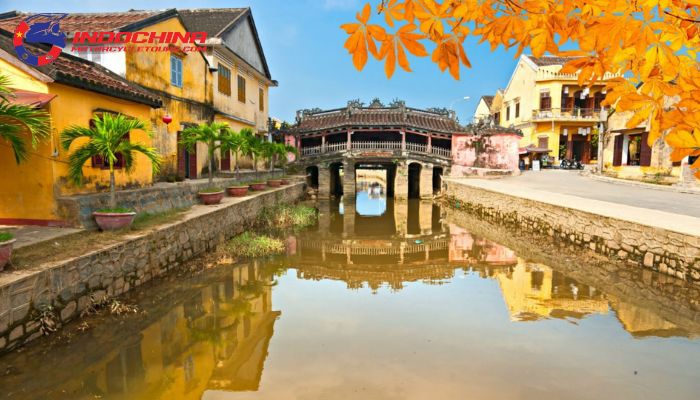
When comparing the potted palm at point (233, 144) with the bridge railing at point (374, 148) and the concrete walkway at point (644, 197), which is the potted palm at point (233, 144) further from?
the bridge railing at point (374, 148)

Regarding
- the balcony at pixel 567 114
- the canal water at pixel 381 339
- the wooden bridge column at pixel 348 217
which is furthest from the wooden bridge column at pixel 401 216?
the balcony at pixel 567 114

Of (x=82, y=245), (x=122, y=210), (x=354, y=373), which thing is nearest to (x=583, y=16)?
(x=354, y=373)

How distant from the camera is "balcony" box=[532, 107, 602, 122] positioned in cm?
3328

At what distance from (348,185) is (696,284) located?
21.7 meters

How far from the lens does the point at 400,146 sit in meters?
29.2

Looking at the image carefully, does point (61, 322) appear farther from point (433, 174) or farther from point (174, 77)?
point (433, 174)

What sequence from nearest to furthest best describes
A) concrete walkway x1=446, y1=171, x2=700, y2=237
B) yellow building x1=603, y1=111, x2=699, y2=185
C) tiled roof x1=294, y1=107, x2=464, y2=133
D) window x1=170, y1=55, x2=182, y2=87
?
Answer: concrete walkway x1=446, y1=171, x2=700, y2=237 < window x1=170, y1=55, x2=182, y2=87 < yellow building x1=603, y1=111, x2=699, y2=185 < tiled roof x1=294, y1=107, x2=464, y2=133

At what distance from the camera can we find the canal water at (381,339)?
473 centimetres

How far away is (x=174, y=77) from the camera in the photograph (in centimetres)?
1427

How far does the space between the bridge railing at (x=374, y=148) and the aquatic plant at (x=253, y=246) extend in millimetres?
17079

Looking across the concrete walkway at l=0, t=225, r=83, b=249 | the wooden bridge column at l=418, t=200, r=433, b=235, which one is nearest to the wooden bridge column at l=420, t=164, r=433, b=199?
the wooden bridge column at l=418, t=200, r=433, b=235

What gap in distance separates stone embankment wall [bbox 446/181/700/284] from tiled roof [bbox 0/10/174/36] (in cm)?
1424

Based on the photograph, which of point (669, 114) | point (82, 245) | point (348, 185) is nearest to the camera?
point (669, 114)

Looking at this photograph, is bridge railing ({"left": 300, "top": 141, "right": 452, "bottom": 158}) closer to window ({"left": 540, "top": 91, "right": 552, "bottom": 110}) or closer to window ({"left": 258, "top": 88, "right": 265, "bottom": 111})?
window ({"left": 258, "top": 88, "right": 265, "bottom": 111})
